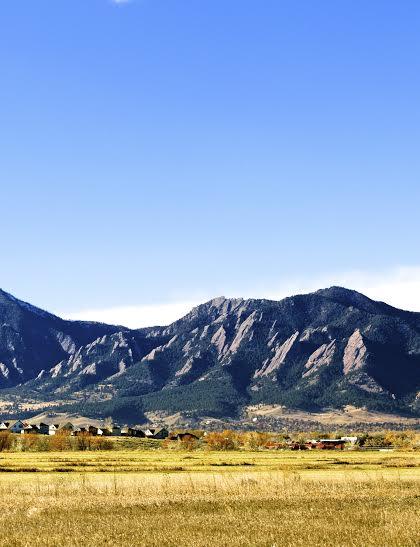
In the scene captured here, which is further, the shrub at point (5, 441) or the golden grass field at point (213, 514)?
the shrub at point (5, 441)

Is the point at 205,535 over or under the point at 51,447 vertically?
over

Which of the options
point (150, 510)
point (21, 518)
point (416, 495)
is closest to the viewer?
point (21, 518)

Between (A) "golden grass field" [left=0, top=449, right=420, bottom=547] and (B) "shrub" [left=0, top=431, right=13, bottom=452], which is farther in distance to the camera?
(B) "shrub" [left=0, top=431, right=13, bottom=452]

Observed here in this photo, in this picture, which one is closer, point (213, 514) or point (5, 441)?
point (213, 514)

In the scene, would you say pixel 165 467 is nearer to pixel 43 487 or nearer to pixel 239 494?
pixel 43 487

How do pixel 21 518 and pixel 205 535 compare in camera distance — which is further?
pixel 21 518

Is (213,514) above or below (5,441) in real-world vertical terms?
above

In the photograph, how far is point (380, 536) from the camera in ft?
97.8

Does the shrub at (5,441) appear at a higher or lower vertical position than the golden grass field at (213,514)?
lower

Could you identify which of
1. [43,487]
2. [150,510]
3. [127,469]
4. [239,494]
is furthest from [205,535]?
[127,469]

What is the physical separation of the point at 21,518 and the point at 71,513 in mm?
2770

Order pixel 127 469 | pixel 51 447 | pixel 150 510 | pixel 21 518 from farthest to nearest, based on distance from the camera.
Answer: pixel 51 447, pixel 127 469, pixel 150 510, pixel 21 518

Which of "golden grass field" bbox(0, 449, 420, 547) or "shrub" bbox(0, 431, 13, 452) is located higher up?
"golden grass field" bbox(0, 449, 420, 547)

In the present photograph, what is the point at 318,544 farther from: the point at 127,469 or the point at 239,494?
the point at 127,469
